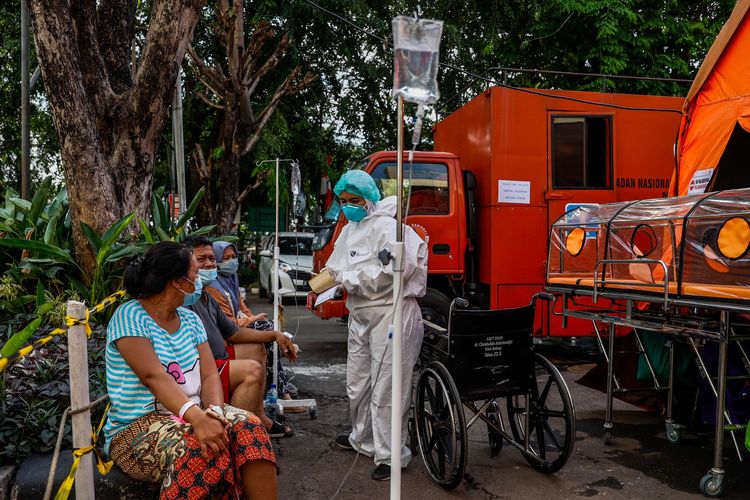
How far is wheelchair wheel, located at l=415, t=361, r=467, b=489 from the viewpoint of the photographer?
346cm

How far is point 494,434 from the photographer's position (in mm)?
4219

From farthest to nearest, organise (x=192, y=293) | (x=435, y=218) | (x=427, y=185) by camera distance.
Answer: (x=427, y=185) → (x=435, y=218) → (x=192, y=293)

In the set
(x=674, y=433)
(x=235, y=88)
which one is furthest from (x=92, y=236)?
(x=235, y=88)

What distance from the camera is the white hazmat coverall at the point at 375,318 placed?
3.93 meters

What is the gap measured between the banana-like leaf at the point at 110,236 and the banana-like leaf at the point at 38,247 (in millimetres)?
348

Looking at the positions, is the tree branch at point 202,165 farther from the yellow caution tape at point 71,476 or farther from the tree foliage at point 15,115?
the yellow caution tape at point 71,476

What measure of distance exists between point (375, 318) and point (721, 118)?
12.1 ft

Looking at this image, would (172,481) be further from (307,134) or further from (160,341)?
(307,134)

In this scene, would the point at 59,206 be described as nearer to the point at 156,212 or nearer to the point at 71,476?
the point at 156,212

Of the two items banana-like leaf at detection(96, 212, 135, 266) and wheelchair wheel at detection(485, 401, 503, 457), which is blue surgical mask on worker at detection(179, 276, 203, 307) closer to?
banana-like leaf at detection(96, 212, 135, 266)

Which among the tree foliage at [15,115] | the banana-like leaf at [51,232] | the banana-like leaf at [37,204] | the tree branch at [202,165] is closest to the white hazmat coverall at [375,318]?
the banana-like leaf at [51,232]

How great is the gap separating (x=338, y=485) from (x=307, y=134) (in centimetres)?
1198

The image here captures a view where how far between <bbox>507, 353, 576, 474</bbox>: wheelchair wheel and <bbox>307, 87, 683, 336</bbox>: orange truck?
2.59 m

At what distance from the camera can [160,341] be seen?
2787mm
